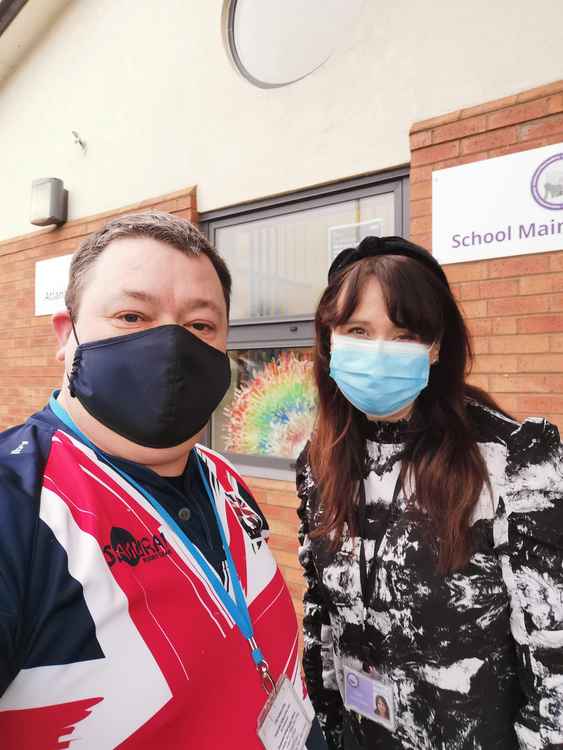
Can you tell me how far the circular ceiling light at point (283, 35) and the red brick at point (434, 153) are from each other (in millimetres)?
996

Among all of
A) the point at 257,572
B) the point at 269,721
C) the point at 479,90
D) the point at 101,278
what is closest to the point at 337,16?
the point at 479,90

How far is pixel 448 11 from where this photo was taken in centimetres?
260

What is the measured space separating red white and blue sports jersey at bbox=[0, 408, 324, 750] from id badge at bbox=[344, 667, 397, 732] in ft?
1.68

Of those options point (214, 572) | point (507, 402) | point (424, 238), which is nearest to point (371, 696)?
point (214, 572)

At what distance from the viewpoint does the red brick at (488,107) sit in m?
2.41

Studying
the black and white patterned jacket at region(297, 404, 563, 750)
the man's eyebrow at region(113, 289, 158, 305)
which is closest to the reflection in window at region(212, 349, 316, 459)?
the black and white patterned jacket at region(297, 404, 563, 750)

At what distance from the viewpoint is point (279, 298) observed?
345cm

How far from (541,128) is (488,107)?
0.94ft

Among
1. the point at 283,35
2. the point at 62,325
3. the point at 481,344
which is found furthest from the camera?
the point at 283,35

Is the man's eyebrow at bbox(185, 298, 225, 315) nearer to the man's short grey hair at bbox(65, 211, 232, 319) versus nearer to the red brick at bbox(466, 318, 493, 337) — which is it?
the man's short grey hair at bbox(65, 211, 232, 319)

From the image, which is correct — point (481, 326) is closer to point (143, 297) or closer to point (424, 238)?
point (424, 238)

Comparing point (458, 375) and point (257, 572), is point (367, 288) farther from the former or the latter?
point (257, 572)

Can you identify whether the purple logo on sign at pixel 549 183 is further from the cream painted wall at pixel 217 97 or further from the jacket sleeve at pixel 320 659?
the jacket sleeve at pixel 320 659

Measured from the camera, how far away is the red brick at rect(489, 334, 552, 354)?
2342mm
